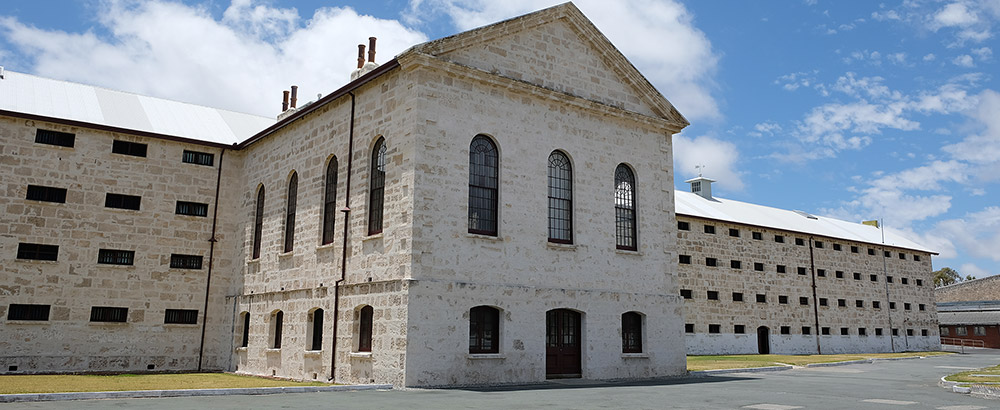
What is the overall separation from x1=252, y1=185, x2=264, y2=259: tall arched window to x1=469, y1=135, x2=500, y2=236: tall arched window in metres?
10.1

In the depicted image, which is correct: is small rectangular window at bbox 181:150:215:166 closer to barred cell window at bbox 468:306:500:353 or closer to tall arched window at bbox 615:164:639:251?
barred cell window at bbox 468:306:500:353

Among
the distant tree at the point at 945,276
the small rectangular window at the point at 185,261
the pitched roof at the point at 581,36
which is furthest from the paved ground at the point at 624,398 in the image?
the distant tree at the point at 945,276

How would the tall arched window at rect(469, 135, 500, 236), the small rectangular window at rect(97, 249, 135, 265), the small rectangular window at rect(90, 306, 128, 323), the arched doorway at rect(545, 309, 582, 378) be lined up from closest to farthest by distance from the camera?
the tall arched window at rect(469, 135, 500, 236)
the arched doorway at rect(545, 309, 582, 378)
the small rectangular window at rect(90, 306, 128, 323)
the small rectangular window at rect(97, 249, 135, 265)

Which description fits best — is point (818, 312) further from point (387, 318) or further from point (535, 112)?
point (387, 318)

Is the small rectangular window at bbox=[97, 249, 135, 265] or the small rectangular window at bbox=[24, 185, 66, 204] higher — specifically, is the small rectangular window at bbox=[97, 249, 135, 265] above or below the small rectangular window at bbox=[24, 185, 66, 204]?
below

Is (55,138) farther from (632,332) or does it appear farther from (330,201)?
(632,332)

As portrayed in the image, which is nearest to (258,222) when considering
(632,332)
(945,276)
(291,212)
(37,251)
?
(291,212)

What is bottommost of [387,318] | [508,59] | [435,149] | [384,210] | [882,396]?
[882,396]

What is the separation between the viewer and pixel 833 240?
44.6 metres

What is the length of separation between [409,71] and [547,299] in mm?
7367

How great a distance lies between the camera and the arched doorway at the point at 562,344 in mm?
20109

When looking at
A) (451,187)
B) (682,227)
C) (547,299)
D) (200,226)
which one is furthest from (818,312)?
(200,226)

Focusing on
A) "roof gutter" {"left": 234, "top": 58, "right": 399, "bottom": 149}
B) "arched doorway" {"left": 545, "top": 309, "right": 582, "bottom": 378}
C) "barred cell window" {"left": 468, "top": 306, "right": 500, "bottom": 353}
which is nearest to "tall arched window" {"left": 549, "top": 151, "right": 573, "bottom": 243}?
"arched doorway" {"left": 545, "top": 309, "right": 582, "bottom": 378}

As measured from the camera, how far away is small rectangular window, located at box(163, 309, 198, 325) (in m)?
25.7
